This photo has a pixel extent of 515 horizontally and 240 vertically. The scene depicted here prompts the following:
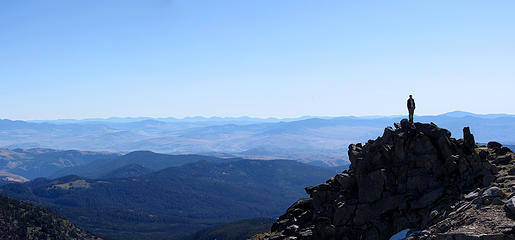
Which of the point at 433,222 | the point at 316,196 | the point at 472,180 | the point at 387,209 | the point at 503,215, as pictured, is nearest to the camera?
the point at 503,215

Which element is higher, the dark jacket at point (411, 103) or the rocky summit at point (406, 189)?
the dark jacket at point (411, 103)

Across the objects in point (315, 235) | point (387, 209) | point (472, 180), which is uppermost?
point (472, 180)

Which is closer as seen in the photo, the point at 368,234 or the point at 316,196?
the point at 368,234

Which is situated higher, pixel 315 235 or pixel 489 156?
pixel 489 156

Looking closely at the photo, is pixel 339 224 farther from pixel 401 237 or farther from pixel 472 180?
pixel 472 180

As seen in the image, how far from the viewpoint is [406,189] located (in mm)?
41281

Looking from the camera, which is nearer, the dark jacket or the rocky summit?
the rocky summit

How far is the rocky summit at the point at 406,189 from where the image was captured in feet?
116

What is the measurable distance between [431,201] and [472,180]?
3.98m

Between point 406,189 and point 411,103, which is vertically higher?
point 411,103

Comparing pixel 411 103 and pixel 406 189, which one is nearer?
pixel 406 189

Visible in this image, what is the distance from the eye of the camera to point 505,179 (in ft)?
117

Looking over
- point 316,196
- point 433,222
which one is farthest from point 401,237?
point 316,196

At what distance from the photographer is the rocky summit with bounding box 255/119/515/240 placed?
35491 mm
